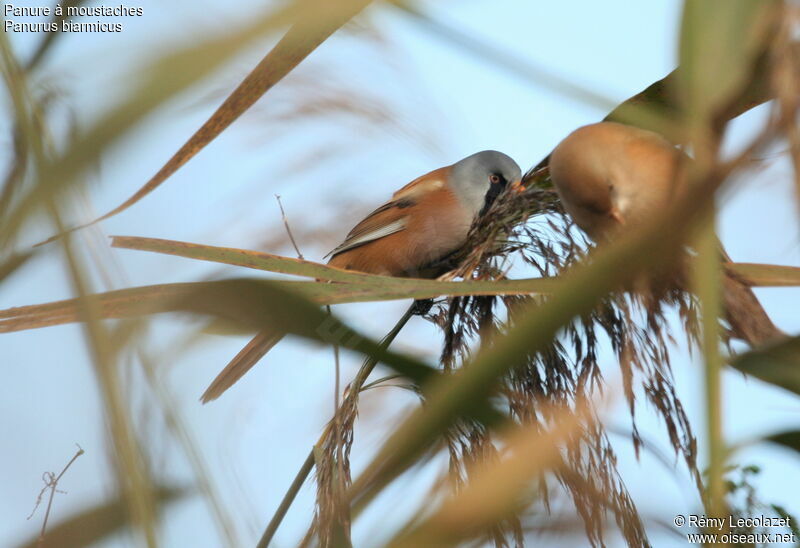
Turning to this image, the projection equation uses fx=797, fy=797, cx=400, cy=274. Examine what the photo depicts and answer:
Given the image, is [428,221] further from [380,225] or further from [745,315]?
[745,315]

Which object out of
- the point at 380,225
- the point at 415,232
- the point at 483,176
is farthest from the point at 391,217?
the point at 483,176

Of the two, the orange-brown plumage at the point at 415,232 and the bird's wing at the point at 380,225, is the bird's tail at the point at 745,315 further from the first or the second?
the bird's wing at the point at 380,225

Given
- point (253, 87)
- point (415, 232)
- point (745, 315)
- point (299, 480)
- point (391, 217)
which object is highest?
point (391, 217)

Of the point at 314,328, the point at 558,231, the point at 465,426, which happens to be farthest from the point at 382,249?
the point at 314,328

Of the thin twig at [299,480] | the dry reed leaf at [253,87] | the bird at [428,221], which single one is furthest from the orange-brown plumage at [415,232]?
the dry reed leaf at [253,87]

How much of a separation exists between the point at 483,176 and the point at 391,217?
46 centimetres

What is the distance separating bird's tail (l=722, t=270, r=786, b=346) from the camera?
3.85ft

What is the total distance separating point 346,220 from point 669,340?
3.80 ft

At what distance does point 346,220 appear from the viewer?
2.32 metres

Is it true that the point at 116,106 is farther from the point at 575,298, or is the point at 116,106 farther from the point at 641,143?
the point at 641,143

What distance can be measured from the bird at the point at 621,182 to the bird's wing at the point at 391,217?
7.55 ft

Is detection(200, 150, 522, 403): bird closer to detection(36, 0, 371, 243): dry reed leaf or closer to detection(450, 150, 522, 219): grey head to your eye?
detection(450, 150, 522, 219): grey head

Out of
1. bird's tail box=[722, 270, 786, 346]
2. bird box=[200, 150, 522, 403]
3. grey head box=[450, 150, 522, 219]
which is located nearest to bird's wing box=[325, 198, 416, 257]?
bird box=[200, 150, 522, 403]

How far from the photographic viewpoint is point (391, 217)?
12.1ft
